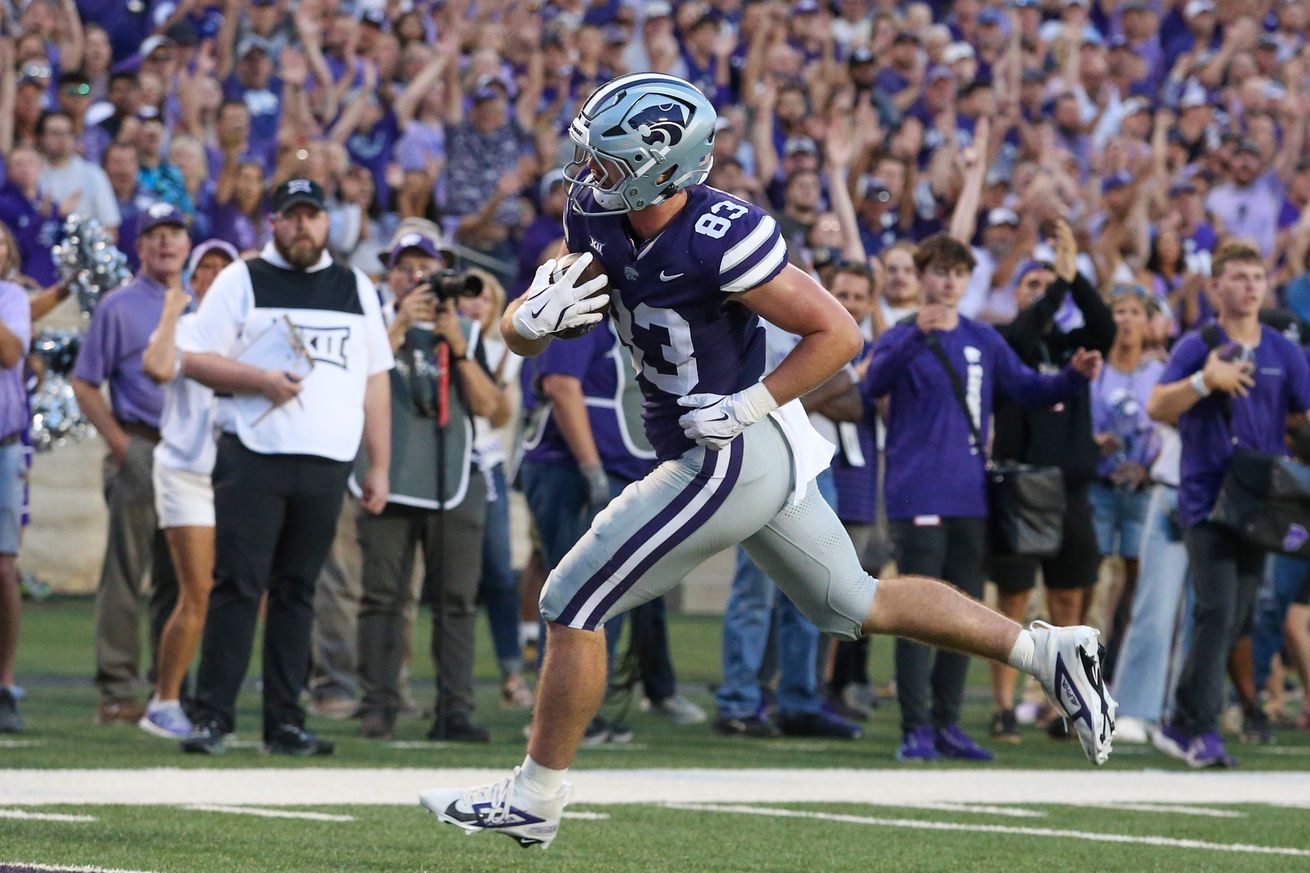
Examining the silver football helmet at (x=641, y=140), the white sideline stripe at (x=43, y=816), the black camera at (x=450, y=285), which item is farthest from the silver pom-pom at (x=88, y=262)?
the silver football helmet at (x=641, y=140)

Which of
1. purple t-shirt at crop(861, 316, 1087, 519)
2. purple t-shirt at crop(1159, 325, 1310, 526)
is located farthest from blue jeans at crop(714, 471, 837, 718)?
purple t-shirt at crop(1159, 325, 1310, 526)

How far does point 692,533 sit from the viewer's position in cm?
543

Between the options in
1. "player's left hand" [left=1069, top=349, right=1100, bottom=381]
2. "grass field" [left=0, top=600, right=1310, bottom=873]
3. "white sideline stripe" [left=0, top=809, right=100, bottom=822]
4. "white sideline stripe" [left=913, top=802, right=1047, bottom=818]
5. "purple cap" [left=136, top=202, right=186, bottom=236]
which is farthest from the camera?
"purple cap" [left=136, top=202, right=186, bottom=236]

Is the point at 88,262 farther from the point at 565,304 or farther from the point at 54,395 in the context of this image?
the point at 565,304

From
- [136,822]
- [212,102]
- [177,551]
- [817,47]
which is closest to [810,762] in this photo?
[177,551]

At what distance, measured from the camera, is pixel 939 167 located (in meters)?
17.5

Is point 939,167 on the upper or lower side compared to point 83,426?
upper

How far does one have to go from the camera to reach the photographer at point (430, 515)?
9656 millimetres

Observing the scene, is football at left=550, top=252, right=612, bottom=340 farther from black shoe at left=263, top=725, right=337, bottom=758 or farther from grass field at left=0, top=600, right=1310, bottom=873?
black shoe at left=263, top=725, right=337, bottom=758

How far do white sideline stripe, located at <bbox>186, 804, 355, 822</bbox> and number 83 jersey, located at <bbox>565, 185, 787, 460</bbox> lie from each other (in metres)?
1.80

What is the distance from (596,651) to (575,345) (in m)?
4.34

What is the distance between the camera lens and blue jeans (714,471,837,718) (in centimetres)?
1027

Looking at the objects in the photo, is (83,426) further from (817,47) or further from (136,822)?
(817,47)

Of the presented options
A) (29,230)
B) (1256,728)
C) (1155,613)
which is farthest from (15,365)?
(1256,728)
